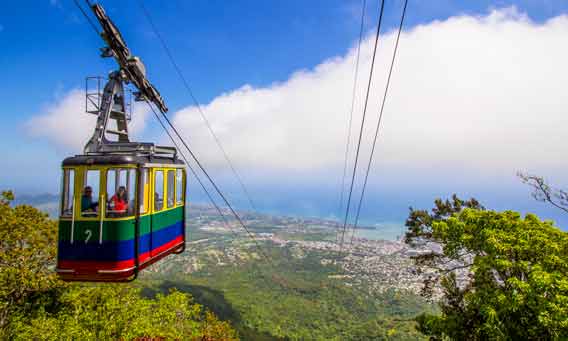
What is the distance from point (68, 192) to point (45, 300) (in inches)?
671

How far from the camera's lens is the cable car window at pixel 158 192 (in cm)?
820

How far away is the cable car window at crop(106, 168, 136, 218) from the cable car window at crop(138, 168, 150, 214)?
0.51 ft

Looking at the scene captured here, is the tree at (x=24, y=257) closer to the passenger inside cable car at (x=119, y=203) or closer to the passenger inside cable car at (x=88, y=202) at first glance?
the passenger inside cable car at (x=88, y=202)

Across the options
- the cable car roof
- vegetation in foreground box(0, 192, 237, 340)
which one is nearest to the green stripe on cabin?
the cable car roof

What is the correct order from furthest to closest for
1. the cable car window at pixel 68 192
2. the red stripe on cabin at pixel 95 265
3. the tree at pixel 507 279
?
the tree at pixel 507 279
the cable car window at pixel 68 192
the red stripe on cabin at pixel 95 265

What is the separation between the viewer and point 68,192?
7156 millimetres

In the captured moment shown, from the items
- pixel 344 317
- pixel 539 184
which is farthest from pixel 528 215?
pixel 344 317

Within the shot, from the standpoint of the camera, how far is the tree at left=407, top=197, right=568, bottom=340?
30.5 feet

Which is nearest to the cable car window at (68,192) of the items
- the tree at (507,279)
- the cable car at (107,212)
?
the cable car at (107,212)

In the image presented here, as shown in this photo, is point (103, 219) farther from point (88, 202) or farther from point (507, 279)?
point (507, 279)

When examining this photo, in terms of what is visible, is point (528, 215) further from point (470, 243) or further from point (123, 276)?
point (123, 276)

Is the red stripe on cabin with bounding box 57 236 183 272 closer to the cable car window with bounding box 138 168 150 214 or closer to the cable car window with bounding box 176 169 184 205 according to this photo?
the cable car window with bounding box 138 168 150 214

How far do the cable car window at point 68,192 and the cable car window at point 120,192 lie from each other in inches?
38.9

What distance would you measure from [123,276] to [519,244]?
13.2 metres
